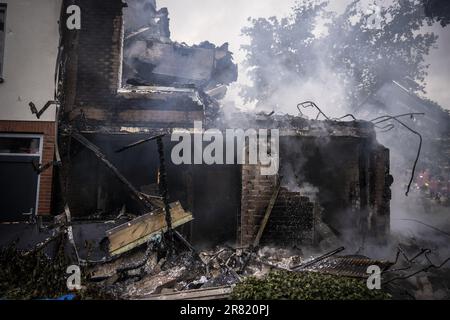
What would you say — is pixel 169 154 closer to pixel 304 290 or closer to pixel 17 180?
pixel 17 180

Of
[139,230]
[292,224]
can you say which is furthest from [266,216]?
[139,230]

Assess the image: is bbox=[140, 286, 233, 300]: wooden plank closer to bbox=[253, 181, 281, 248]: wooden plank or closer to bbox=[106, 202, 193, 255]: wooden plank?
bbox=[106, 202, 193, 255]: wooden plank

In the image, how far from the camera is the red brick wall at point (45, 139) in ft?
22.9

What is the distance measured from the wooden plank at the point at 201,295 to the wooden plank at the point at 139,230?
1.28 metres

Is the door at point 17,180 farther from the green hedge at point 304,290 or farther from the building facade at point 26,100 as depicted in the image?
the green hedge at point 304,290

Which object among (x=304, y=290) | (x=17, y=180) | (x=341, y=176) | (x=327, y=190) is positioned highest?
(x=341, y=176)

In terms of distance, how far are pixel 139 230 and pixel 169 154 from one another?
2.38 metres

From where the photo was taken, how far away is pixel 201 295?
13.6 ft

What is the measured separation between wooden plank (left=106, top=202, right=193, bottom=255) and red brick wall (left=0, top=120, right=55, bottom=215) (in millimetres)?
2674

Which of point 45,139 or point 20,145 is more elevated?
point 45,139

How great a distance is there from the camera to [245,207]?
6328mm

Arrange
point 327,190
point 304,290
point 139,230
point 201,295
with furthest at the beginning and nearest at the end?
point 327,190
point 139,230
point 201,295
point 304,290

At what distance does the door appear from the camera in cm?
699

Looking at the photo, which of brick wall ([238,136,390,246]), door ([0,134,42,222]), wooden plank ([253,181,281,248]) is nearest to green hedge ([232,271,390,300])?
wooden plank ([253,181,281,248])
